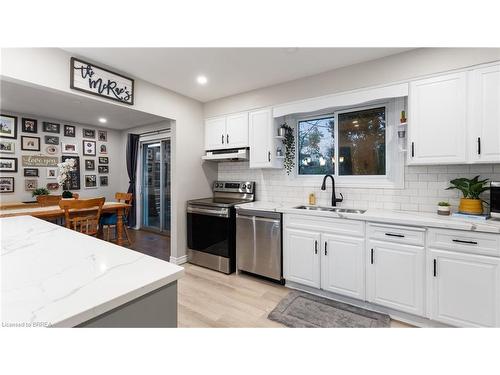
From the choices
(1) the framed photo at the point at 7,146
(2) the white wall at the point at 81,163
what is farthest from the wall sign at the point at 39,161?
(1) the framed photo at the point at 7,146

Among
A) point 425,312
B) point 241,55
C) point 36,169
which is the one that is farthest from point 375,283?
point 36,169

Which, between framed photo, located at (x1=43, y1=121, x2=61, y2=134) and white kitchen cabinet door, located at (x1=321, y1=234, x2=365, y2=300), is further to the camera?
framed photo, located at (x1=43, y1=121, x2=61, y2=134)

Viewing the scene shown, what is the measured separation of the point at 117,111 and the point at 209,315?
3.79m

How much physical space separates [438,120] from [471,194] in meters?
0.71

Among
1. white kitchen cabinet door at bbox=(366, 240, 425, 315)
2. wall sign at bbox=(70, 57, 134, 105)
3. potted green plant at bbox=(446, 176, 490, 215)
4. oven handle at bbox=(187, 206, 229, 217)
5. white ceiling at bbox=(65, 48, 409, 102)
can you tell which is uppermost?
white ceiling at bbox=(65, 48, 409, 102)

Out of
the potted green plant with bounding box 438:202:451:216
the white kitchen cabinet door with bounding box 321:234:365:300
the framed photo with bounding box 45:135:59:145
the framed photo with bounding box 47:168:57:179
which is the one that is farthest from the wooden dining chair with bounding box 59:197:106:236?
the potted green plant with bounding box 438:202:451:216

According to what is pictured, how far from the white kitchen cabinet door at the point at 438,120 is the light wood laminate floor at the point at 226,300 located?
5.13ft

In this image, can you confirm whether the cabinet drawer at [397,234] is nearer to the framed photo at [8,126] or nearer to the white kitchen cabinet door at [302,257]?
the white kitchen cabinet door at [302,257]

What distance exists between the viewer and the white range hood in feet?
10.7

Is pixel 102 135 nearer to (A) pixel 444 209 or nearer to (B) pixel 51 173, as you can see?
(B) pixel 51 173

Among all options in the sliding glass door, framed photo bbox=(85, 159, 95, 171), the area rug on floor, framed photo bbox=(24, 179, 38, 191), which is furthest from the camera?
framed photo bbox=(85, 159, 95, 171)

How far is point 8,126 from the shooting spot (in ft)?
13.7

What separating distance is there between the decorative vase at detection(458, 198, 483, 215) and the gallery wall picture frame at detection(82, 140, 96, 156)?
6.42 metres

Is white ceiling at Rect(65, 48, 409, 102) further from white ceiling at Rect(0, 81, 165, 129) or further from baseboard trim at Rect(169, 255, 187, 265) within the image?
baseboard trim at Rect(169, 255, 187, 265)
